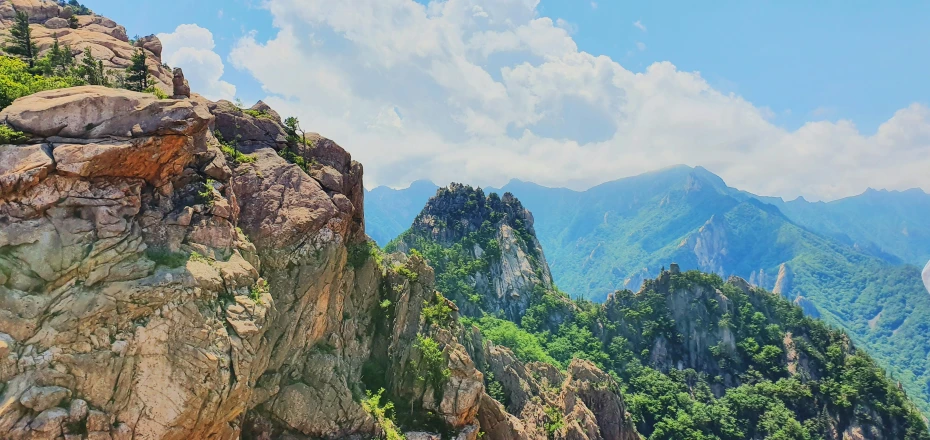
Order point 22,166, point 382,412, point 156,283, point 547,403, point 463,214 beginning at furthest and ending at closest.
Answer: point 463,214, point 547,403, point 382,412, point 156,283, point 22,166

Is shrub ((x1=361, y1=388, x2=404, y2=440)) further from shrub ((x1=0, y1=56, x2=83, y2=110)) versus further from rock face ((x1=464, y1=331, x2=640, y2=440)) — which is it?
shrub ((x1=0, y1=56, x2=83, y2=110))

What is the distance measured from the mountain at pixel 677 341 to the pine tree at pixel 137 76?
137ft

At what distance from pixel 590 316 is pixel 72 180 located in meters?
92.3

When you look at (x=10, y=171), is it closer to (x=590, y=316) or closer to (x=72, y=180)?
(x=72, y=180)

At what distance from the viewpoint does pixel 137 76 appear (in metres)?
29.4

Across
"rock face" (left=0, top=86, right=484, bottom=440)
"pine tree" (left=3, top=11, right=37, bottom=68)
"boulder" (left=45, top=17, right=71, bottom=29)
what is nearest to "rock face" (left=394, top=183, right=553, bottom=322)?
"boulder" (left=45, top=17, right=71, bottom=29)

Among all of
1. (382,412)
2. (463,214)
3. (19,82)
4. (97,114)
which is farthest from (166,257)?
(463,214)

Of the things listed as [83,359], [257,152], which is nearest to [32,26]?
[257,152]

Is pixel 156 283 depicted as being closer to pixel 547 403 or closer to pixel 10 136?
pixel 10 136

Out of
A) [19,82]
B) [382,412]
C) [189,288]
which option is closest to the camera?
[189,288]

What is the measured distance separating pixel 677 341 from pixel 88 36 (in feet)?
320

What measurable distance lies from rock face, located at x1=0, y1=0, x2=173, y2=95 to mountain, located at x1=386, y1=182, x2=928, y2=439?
3854 cm

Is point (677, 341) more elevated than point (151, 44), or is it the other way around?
point (151, 44)

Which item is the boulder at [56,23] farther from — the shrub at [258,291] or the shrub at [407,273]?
the shrub at [258,291]
